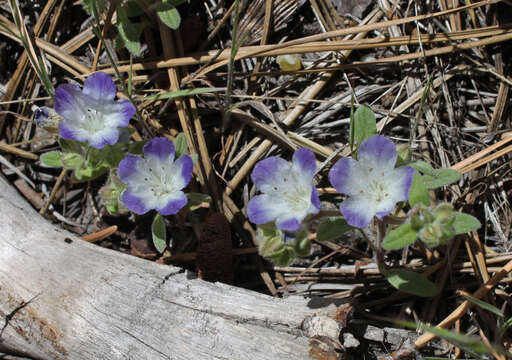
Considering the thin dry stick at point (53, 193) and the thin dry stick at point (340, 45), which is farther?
the thin dry stick at point (53, 193)

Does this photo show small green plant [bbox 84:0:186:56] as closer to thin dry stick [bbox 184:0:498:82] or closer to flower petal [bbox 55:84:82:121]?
thin dry stick [bbox 184:0:498:82]

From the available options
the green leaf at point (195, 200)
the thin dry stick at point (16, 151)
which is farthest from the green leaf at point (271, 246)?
the thin dry stick at point (16, 151)

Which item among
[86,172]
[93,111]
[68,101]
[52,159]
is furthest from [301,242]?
[52,159]

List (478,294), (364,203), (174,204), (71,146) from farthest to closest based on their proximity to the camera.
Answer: (71,146), (174,204), (478,294), (364,203)

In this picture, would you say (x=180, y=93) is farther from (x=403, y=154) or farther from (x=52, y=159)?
(x=403, y=154)

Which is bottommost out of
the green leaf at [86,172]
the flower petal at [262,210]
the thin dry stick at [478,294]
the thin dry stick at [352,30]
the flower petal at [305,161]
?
the thin dry stick at [478,294]

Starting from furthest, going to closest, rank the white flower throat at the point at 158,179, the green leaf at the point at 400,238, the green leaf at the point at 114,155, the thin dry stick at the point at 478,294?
the green leaf at the point at 114,155
the white flower throat at the point at 158,179
the thin dry stick at the point at 478,294
the green leaf at the point at 400,238

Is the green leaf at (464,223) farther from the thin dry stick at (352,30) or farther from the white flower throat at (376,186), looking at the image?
the thin dry stick at (352,30)

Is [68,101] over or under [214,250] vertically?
over

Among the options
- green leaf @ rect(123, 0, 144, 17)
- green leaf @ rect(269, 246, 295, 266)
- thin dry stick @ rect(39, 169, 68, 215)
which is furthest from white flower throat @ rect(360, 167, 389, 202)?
thin dry stick @ rect(39, 169, 68, 215)
